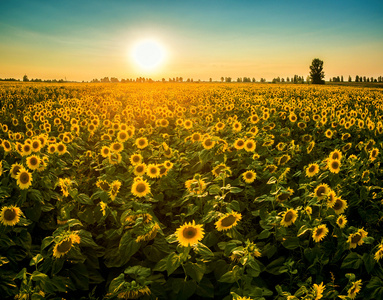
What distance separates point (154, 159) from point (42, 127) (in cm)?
356

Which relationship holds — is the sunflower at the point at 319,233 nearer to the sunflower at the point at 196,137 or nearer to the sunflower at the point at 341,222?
the sunflower at the point at 341,222

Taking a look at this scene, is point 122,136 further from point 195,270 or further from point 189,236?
point 195,270

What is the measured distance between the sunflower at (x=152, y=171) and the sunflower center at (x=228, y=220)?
1.45 m

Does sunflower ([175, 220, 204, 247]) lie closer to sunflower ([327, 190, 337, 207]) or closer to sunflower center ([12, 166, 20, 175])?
sunflower ([327, 190, 337, 207])

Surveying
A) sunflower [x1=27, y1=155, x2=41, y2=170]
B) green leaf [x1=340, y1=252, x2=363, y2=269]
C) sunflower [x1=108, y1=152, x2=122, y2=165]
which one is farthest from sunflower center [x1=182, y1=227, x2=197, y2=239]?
sunflower [x1=27, y1=155, x2=41, y2=170]

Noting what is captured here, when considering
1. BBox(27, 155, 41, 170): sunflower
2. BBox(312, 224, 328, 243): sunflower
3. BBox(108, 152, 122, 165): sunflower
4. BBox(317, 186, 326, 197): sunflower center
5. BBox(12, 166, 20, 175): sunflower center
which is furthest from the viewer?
BBox(108, 152, 122, 165): sunflower

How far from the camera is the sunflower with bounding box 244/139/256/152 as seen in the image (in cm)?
438

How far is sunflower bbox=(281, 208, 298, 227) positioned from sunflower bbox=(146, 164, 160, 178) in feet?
6.01

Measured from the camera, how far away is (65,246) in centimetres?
208

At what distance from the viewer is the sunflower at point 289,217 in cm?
249

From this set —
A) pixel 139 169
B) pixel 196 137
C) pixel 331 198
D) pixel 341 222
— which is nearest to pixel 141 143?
pixel 196 137

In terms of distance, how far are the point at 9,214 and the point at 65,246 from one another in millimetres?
868

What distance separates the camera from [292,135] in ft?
23.1

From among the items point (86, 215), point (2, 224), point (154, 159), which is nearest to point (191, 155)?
point (154, 159)
